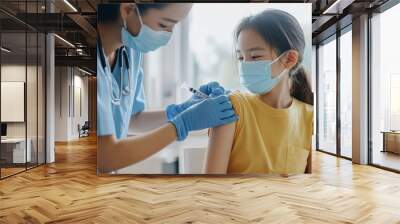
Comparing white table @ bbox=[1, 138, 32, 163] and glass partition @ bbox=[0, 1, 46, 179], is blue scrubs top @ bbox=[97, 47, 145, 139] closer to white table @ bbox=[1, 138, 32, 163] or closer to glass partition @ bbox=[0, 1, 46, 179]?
glass partition @ bbox=[0, 1, 46, 179]

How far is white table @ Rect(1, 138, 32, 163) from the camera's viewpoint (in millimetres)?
6730

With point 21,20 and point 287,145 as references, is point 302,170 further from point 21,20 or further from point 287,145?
point 21,20

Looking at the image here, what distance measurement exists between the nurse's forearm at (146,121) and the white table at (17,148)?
90.7 inches

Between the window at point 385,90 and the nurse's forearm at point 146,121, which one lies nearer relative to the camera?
the nurse's forearm at point 146,121

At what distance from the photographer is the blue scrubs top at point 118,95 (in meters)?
6.24

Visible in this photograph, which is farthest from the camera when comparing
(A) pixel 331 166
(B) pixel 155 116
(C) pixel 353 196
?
(A) pixel 331 166

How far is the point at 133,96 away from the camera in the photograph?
6301 mm

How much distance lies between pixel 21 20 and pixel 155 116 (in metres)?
3.06

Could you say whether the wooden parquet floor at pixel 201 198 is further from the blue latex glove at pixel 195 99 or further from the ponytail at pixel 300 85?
the ponytail at pixel 300 85

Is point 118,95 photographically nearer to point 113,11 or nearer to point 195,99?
point 195,99

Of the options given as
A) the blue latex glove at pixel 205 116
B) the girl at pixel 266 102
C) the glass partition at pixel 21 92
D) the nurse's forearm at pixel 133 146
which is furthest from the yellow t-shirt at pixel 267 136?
the glass partition at pixel 21 92

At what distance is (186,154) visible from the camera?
6.30 metres

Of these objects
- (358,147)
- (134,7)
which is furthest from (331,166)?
(134,7)

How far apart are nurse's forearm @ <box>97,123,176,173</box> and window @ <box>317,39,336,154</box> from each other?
548 cm
